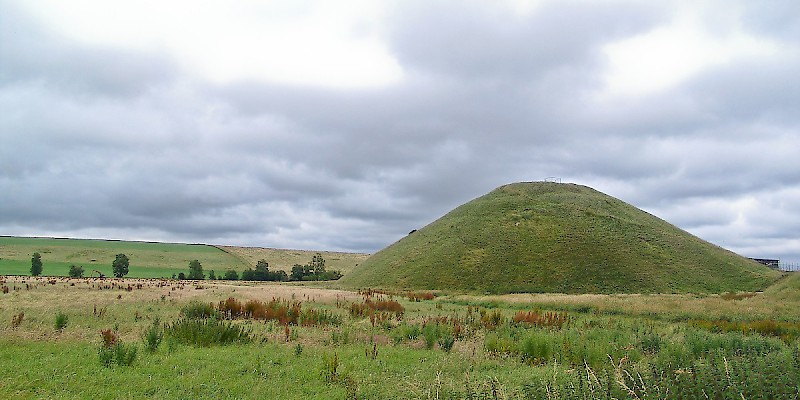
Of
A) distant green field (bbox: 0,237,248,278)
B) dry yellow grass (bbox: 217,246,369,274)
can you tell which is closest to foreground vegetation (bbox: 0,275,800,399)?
distant green field (bbox: 0,237,248,278)

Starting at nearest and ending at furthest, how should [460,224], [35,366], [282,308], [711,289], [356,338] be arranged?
1. [35,366]
2. [356,338]
3. [282,308]
4. [711,289]
5. [460,224]

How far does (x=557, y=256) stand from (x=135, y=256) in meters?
133

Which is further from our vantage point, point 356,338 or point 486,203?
point 486,203

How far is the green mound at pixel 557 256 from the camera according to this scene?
225 feet

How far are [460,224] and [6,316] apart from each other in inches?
3216

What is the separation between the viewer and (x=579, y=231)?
84250 millimetres

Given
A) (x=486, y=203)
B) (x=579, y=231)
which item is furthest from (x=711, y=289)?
(x=486, y=203)

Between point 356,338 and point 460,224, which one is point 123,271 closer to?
point 460,224

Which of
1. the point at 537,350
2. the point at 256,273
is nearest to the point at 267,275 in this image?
the point at 256,273

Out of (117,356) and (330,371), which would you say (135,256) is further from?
(330,371)

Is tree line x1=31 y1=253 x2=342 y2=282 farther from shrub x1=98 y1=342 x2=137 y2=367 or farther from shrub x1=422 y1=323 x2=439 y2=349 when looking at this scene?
shrub x1=98 y1=342 x2=137 y2=367

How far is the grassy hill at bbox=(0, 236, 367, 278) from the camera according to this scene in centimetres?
12262

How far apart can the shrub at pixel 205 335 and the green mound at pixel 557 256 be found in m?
55.0

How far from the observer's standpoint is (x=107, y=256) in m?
147
